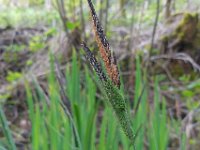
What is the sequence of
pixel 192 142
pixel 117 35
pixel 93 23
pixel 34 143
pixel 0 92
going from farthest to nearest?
pixel 117 35, pixel 0 92, pixel 192 142, pixel 34 143, pixel 93 23

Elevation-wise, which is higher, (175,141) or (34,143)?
(34,143)

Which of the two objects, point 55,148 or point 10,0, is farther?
point 10,0

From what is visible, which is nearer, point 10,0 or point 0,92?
point 0,92

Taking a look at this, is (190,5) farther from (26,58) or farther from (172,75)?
(26,58)

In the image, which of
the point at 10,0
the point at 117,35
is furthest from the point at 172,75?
the point at 10,0

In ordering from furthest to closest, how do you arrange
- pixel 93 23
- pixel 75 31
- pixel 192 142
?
pixel 75 31 → pixel 192 142 → pixel 93 23

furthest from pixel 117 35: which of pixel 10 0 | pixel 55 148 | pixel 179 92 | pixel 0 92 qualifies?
pixel 10 0

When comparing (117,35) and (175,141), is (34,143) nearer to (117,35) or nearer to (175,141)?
(175,141)

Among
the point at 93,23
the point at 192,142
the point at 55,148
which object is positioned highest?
the point at 93,23

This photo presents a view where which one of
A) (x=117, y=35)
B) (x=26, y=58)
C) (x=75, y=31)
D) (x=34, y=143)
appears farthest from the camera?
(x=26, y=58)
